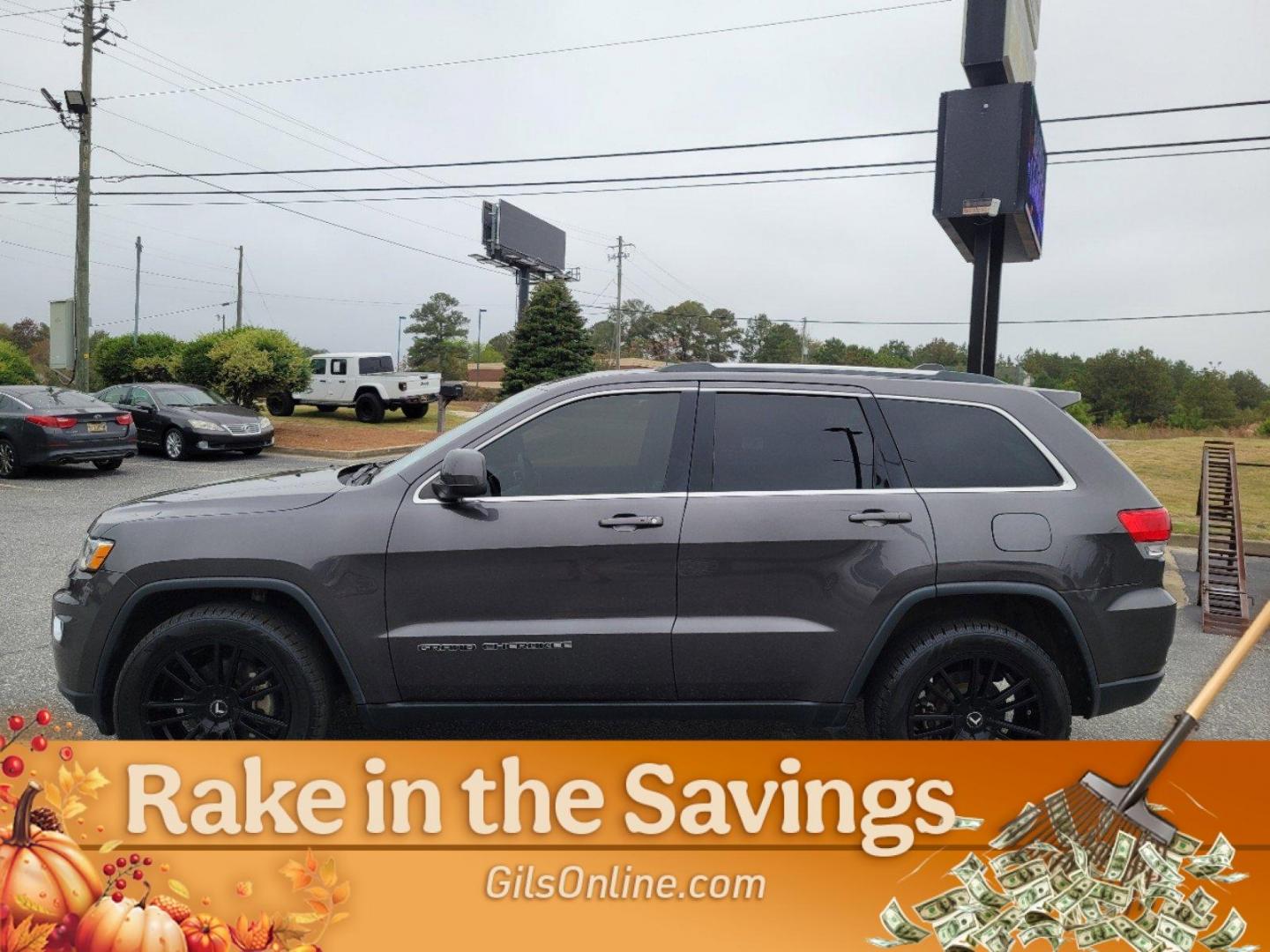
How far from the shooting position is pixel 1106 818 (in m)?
2.60

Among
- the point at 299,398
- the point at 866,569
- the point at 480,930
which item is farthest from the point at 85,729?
the point at 299,398

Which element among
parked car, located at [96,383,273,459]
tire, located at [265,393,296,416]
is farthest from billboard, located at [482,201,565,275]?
parked car, located at [96,383,273,459]

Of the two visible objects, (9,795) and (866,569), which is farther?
(866,569)

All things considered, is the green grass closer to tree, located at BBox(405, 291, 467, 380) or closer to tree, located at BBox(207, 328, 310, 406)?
tree, located at BBox(207, 328, 310, 406)

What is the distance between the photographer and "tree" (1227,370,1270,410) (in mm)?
56719

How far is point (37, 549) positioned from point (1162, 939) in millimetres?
9735

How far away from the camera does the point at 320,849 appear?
8.41 ft

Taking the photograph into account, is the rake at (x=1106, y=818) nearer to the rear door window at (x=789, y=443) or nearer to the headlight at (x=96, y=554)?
the rear door window at (x=789, y=443)

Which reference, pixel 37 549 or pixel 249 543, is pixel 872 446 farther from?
pixel 37 549

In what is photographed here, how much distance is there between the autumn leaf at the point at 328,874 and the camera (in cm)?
252

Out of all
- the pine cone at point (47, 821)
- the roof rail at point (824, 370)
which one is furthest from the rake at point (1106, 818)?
the pine cone at point (47, 821)

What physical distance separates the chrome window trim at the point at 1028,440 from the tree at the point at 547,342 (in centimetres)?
2894

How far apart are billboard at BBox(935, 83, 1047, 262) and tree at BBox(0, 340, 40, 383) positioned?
26369 mm

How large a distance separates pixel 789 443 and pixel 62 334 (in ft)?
77.5
